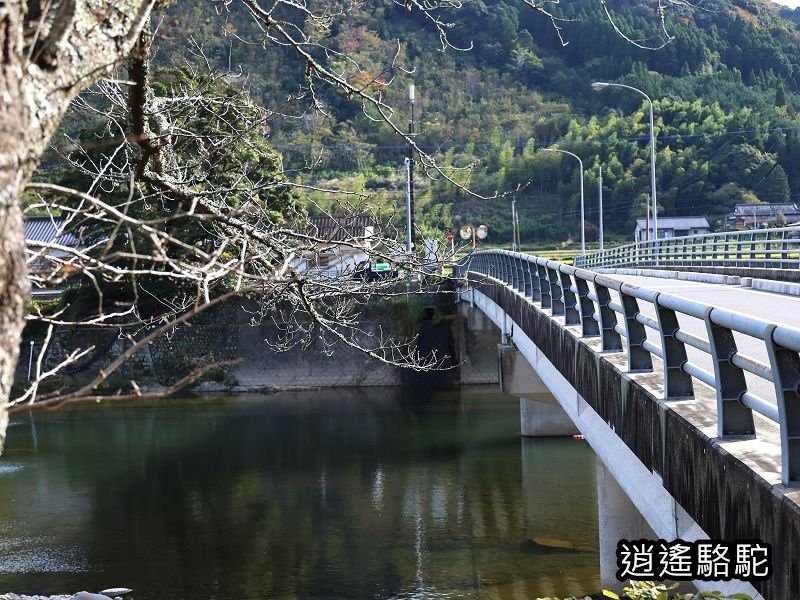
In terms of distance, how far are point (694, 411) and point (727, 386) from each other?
2.73 ft

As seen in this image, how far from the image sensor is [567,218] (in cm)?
9400

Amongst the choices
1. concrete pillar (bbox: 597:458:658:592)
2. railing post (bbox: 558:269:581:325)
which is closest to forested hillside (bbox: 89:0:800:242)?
concrete pillar (bbox: 597:458:658:592)

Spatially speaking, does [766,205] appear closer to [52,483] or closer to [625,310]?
[52,483]

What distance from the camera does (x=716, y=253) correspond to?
29.2 m

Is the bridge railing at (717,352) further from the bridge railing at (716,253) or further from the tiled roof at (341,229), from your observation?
the bridge railing at (716,253)

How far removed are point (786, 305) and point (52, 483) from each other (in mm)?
16214

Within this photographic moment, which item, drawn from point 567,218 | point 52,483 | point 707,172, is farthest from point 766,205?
point 52,483

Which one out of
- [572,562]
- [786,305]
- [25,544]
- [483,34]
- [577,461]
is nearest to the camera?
[786,305]

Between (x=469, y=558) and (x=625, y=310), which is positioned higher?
(x=625, y=310)

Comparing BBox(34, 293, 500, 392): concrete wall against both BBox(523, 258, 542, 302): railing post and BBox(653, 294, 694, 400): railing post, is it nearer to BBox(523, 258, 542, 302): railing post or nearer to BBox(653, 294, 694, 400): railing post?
BBox(523, 258, 542, 302): railing post

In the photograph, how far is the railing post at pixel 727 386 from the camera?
5.23 m

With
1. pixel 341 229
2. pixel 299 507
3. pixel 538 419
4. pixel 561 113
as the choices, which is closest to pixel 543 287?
pixel 299 507

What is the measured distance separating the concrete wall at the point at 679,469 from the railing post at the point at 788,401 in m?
0.09

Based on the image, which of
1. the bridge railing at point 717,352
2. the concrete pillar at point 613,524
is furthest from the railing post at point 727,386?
the concrete pillar at point 613,524
